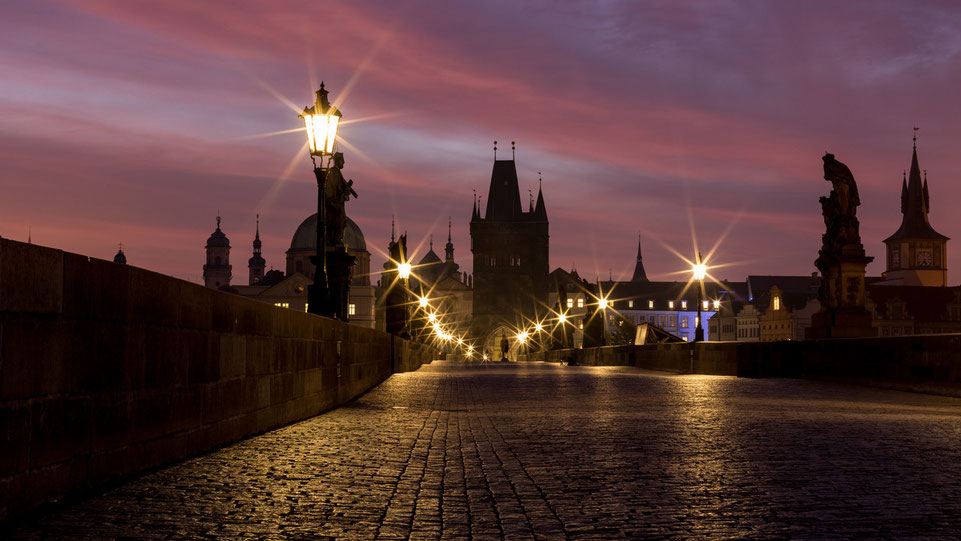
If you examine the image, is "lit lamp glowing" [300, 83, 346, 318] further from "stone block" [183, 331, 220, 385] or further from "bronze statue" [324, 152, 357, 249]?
"stone block" [183, 331, 220, 385]

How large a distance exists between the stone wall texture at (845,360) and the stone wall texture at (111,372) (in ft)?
37.1

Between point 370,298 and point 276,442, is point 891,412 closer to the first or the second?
point 276,442

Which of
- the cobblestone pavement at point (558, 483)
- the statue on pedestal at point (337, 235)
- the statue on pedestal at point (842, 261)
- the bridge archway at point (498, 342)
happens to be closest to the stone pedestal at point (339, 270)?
the statue on pedestal at point (337, 235)

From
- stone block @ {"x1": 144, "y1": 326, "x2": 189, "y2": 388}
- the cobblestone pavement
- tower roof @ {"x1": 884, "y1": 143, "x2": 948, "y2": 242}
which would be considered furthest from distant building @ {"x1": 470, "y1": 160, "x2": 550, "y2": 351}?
stone block @ {"x1": 144, "y1": 326, "x2": 189, "y2": 388}

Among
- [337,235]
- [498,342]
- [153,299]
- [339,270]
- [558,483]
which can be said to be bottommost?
[558,483]

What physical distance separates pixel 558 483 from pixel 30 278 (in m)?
3.47

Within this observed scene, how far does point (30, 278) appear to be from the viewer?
216 inches

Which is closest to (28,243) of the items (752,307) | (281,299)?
(281,299)

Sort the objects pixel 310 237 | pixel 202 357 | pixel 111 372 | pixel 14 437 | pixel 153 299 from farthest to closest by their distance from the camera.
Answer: pixel 310 237, pixel 202 357, pixel 153 299, pixel 111 372, pixel 14 437

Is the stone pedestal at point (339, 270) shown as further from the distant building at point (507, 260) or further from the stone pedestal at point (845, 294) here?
the distant building at point (507, 260)

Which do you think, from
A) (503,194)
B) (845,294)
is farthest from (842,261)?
(503,194)

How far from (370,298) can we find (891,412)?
460 ft

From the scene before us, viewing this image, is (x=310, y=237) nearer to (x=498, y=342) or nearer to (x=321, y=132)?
(x=498, y=342)

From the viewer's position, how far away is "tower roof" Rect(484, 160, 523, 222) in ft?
552
